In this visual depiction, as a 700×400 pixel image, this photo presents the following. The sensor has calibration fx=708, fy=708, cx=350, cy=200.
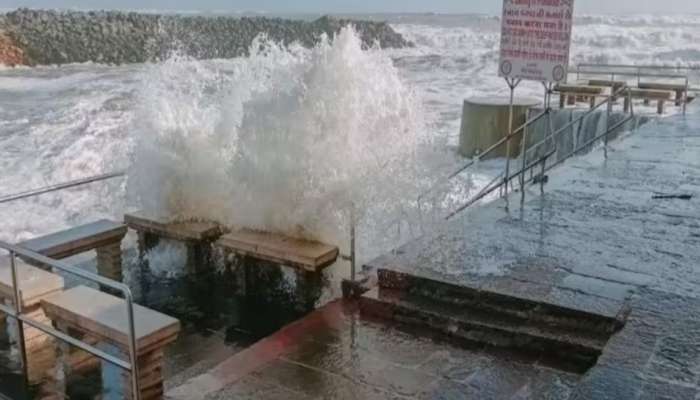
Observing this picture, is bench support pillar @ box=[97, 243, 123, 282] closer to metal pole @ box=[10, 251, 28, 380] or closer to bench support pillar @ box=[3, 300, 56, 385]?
bench support pillar @ box=[3, 300, 56, 385]

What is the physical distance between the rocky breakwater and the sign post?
3528cm

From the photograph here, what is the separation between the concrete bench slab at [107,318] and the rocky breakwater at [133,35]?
125 feet

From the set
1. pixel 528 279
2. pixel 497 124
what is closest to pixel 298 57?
pixel 528 279

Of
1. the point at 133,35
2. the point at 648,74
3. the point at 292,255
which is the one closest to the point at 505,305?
the point at 292,255

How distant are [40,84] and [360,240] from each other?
90.1ft

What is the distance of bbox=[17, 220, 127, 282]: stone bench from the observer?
22.5 ft

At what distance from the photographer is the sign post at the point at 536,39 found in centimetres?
703

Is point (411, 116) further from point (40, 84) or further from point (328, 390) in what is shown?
point (40, 84)

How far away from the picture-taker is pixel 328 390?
438cm

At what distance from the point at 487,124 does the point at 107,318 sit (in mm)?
13650

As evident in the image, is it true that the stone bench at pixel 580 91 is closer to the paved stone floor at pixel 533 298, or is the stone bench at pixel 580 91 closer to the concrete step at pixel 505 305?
the paved stone floor at pixel 533 298

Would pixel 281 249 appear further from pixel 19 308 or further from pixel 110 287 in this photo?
pixel 110 287

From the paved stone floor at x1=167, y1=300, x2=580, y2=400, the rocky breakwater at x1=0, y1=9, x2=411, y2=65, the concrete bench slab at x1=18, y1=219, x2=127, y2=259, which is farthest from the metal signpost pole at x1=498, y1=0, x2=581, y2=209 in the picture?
the rocky breakwater at x1=0, y1=9, x2=411, y2=65

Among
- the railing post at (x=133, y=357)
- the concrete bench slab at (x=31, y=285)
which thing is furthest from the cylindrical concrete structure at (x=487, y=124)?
the railing post at (x=133, y=357)
